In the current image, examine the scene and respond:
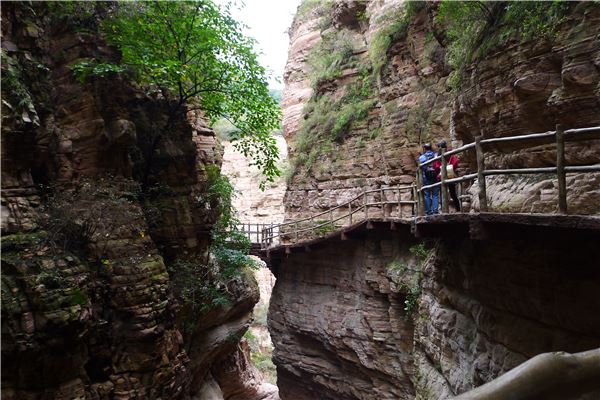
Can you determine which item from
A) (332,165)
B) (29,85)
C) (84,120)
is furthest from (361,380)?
(29,85)

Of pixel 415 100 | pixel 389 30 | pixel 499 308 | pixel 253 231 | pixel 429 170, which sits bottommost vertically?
pixel 499 308

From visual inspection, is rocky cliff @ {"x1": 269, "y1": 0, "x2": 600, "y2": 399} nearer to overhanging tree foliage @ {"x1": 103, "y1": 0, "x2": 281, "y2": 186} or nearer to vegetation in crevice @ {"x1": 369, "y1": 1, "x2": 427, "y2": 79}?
vegetation in crevice @ {"x1": 369, "y1": 1, "x2": 427, "y2": 79}

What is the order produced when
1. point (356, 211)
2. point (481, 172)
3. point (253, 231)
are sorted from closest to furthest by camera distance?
point (481, 172)
point (356, 211)
point (253, 231)

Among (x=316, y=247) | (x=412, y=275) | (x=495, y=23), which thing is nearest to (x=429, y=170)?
(x=495, y=23)

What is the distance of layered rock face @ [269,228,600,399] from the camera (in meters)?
5.36

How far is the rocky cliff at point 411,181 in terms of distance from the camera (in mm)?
5934

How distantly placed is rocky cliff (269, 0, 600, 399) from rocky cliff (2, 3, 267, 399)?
5617mm

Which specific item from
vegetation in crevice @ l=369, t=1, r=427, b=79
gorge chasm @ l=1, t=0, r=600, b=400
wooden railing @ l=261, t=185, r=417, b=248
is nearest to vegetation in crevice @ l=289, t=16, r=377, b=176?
vegetation in crevice @ l=369, t=1, r=427, b=79

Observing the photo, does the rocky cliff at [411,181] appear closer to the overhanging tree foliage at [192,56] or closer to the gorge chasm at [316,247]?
the gorge chasm at [316,247]

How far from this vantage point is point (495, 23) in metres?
8.30

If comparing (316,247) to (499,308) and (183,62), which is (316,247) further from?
(499,308)

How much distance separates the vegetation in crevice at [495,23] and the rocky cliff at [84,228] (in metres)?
7.79

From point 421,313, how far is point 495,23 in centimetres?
668

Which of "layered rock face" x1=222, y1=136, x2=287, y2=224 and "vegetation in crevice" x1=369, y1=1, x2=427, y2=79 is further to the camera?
"layered rock face" x1=222, y1=136, x2=287, y2=224
